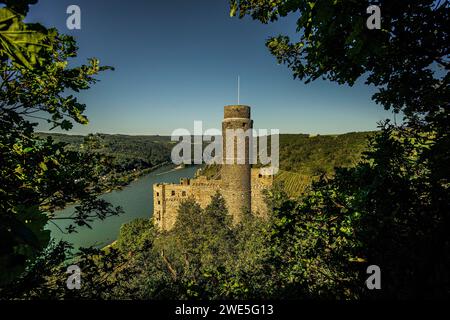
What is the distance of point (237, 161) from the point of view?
69.3ft

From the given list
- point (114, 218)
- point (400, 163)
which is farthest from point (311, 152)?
point (400, 163)

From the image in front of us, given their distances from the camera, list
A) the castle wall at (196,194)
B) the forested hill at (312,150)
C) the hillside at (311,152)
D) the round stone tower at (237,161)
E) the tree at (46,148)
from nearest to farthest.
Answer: the tree at (46,148) < the round stone tower at (237,161) < the castle wall at (196,194) < the hillside at (311,152) < the forested hill at (312,150)

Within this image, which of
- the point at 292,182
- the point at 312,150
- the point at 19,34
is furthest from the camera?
the point at 312,150

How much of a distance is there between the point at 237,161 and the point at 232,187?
2287 mm

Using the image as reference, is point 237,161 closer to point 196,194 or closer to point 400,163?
point 196,194

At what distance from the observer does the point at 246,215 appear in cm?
1900

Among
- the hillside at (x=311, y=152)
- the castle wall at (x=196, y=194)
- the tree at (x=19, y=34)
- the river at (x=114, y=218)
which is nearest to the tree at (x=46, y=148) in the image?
the tree at (x=19, y=34)

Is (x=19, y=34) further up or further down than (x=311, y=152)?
further down

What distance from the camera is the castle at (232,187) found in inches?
802

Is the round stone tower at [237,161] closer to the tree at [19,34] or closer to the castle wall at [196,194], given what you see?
the castle wall at [196,194]

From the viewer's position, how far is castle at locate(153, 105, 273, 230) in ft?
66.8

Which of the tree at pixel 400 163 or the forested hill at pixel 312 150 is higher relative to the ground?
the forested hill at pixel 312 150

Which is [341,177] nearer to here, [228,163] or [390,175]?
[390,175]
